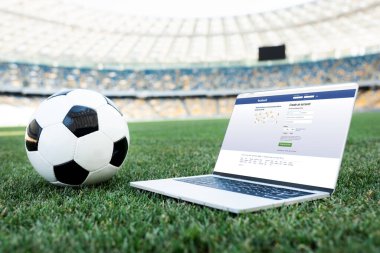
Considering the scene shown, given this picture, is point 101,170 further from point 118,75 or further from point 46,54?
point 118,75

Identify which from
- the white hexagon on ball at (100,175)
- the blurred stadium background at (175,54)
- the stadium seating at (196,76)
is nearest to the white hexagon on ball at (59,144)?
the white hexagon on ball at (100,175)

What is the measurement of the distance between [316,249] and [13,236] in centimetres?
109

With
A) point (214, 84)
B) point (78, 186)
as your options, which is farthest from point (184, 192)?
point (214, 84)

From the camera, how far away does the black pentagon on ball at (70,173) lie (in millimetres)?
2330

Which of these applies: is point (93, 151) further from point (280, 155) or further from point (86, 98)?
point (280, 155)

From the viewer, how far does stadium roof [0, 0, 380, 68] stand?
30109 millimetres

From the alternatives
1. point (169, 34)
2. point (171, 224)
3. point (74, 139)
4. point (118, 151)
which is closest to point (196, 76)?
point (169, 34)

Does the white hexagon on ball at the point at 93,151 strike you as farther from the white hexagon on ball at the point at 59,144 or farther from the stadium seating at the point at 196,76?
the stadium seating at the point at 196,76

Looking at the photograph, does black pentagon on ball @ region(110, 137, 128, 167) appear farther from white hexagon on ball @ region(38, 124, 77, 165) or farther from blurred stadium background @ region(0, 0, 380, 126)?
blurred stadium background @ region(0, 0, 380, 126)

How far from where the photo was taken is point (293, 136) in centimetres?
216

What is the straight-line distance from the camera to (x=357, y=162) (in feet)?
11.2

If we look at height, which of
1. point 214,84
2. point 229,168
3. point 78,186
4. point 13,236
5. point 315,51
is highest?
point 13,236

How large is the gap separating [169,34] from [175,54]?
4.39m

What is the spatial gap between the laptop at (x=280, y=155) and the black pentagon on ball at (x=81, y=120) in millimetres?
478
